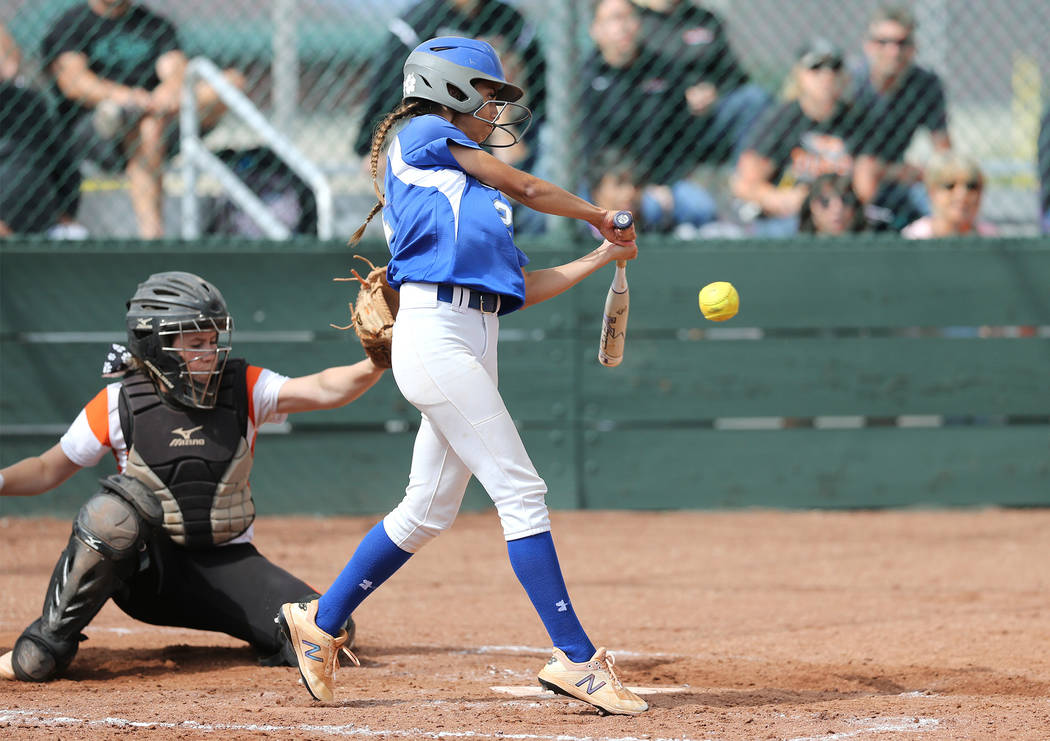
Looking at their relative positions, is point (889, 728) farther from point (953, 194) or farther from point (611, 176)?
point (953, 194)

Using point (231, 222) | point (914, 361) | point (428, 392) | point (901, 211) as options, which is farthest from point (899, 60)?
point (428, 392)

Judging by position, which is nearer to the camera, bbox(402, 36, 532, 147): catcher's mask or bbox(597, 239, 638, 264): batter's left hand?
bbox(402, 36, 532, 147): catcher's mask

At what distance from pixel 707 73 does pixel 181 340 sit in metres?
4.33

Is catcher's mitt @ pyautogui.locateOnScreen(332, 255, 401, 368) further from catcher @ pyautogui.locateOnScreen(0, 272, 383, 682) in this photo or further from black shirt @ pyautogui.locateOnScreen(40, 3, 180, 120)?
black shirt @ pyautogui.locateOnScreen(40, 3, 180, 120)

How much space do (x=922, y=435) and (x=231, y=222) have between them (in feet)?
14.0

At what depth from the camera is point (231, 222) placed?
761cm

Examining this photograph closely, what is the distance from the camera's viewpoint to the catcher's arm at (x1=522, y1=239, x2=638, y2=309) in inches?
142

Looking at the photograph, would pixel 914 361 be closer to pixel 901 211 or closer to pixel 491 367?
pixel 901 211

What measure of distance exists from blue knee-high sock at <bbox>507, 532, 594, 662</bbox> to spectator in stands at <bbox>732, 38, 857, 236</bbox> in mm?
4559

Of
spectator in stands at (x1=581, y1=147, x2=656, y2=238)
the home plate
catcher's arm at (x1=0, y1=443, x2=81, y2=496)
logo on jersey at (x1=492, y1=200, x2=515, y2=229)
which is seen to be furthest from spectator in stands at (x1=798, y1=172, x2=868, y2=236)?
catcher's arm at (x1=0, y1=443, x2=81, y2=496)

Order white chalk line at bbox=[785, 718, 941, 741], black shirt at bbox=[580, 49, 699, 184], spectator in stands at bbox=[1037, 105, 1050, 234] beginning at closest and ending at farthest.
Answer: white chalk line at bbox=[785, 718, 941, 741]
black shirt at bbox=[580, 49, 699, 184]
spectator in stands at bbox=[1037, 105, 1050, 234]

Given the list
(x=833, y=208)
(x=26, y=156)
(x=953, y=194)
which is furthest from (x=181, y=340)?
(x=953, y=194)

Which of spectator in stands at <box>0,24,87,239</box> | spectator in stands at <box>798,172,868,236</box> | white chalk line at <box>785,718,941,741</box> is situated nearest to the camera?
white chalk line at <box>785,718,941,741</box>

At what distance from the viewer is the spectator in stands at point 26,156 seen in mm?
6816
